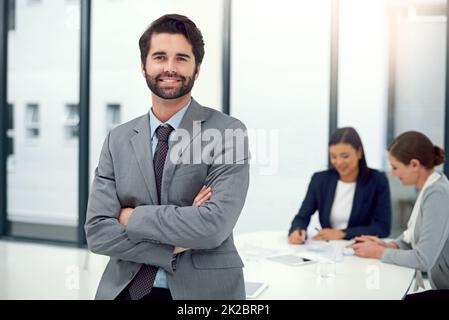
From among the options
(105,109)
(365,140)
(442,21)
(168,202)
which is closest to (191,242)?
(168,202)

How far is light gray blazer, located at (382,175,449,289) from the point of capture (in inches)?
88.5

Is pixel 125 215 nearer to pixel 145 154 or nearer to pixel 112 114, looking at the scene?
pixel 145 154

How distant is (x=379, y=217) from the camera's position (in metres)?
3.00

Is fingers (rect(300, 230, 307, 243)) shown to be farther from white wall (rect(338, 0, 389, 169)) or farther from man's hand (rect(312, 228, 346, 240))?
white wall (rect(338, 0, 389, 169))

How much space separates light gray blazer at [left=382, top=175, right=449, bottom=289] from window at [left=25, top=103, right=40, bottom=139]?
4348mm

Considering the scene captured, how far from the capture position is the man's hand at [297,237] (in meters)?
2.88

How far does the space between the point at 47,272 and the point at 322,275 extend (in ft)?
9.27

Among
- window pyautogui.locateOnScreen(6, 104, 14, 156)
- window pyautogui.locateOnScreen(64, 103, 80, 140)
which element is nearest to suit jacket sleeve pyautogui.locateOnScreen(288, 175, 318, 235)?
window pyautogui.locateOnScreen(64, 103, 80, 140)

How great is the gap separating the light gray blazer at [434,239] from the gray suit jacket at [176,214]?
1.13 m

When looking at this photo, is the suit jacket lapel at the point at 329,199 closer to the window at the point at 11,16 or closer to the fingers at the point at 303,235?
the fingers at the point at 303,235

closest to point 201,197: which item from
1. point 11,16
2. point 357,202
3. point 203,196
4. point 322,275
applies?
point 203,196

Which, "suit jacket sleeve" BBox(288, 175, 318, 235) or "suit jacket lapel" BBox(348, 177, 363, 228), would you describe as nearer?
"suit jacket lapel" BBox(348, 177, 363, 228)
